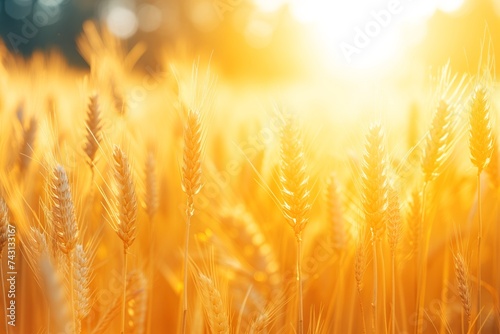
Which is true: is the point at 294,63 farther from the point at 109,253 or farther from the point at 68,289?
the point at 68,289

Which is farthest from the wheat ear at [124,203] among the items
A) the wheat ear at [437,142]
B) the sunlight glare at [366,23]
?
the sunlight glare at [366,23]

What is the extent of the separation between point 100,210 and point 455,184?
0.88 metres

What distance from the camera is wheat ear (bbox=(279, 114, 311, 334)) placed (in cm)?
75

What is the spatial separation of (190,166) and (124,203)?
12 centimetres

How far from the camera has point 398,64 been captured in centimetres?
166

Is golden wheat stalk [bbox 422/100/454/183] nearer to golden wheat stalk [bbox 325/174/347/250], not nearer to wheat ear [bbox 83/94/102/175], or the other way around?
golden wheat stalk [bbox 325/174/347/250]

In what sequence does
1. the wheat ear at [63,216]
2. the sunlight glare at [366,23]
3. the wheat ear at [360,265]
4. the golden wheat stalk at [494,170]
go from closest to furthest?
the wheat ear at [63,216], the wheat ear at [360,265], the golden wheat stalk at [494,170], the sunlight glare at [366,23]

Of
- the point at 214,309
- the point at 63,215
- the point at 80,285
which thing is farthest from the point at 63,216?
the point at 214,309

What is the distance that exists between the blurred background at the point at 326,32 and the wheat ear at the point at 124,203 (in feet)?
0.86

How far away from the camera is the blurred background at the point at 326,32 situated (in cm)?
123

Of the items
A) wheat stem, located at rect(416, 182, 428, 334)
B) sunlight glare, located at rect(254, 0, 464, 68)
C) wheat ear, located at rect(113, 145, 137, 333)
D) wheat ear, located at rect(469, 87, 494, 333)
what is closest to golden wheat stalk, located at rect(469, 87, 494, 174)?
wheat ear, located at rect(469, 87, 494, 333)

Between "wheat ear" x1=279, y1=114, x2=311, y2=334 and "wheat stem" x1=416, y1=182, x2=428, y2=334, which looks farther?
"wheat stem" x1=416, y1=182, x2=428, y2=334

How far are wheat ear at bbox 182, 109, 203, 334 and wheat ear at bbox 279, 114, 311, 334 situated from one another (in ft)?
0.45

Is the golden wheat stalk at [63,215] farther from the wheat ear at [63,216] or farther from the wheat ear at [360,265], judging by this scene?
the wheat ear at [360,265]
